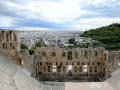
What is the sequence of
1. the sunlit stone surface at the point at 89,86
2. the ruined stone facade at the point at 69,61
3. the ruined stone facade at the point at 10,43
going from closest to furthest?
the sunlit stone surface at the point at 89,86 → the ruined stone facade at the point at 10,43 → the ruined stone facade at the point at 69,61

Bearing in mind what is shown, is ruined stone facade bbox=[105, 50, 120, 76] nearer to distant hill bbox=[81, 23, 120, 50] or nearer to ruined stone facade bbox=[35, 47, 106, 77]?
ruined stone facade bbox=[35, 47, 106, 77]

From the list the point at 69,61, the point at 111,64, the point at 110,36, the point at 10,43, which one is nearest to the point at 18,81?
the point at 10,43

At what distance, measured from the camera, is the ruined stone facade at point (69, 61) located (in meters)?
23.6

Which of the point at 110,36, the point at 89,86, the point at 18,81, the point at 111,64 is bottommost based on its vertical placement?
the point at 89,86

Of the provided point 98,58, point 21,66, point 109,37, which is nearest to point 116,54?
point 98,58

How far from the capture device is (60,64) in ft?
77.7

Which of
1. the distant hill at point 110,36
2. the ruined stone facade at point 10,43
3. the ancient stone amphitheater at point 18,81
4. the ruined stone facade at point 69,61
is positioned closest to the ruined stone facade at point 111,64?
the ruined stone facade at point 69,61

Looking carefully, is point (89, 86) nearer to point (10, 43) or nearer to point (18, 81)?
point (18, 81)

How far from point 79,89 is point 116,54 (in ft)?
24.4

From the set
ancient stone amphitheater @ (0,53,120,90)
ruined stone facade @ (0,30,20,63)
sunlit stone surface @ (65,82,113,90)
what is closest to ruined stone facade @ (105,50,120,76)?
ancient stone amphitheater @ (0,53,120,90)

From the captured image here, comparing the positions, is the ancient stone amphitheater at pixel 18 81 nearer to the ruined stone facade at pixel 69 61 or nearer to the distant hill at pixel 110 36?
the ruined stone facade at pixel 69 61

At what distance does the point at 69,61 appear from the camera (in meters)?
23.7

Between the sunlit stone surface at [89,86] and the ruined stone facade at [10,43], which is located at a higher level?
the ruined stone facade at [10,43]

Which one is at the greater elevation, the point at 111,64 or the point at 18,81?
the point at 111,64
